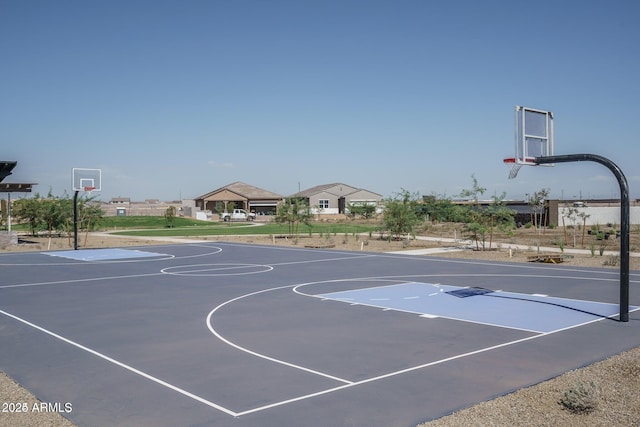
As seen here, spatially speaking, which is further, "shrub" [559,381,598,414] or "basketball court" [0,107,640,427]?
"basketball court" [0,107,640,427]

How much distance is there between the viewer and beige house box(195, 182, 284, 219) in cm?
8862

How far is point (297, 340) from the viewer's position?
1049cm

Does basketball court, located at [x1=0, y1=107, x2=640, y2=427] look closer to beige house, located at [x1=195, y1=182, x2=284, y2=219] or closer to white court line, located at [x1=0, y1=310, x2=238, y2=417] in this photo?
white court line, located at [x1=0, y1=310, x2=238, y2=417]

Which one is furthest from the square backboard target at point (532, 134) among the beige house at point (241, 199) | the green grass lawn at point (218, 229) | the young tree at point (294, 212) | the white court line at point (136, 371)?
the beige house at point (241, 199)

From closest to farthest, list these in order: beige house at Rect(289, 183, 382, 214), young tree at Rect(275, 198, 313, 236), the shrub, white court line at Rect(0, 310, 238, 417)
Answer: the shrub
white court line at Rect(0, 310, 238, 417)
young tree at Rect(275, 198, 313, 236)
beige house at Rect(289, 183, 382, 214)

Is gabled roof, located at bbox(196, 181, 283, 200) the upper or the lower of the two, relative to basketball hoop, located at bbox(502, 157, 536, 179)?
upper

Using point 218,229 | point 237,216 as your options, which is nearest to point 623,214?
point 218,229

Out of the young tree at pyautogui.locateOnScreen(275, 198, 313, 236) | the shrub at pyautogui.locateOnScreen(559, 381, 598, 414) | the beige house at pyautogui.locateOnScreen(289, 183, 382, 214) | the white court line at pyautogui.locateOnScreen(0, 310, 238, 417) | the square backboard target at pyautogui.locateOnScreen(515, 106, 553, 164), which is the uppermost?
the beige house at pyautogui.locateOnScreen(289, 183, 382, 214)

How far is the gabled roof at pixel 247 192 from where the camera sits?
294 ft

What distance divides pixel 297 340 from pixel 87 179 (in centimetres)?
2669

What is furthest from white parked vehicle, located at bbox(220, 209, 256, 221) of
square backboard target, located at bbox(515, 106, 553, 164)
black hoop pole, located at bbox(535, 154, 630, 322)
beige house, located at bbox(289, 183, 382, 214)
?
black hoop pole, located at bbox(535, 154, 630, 322)

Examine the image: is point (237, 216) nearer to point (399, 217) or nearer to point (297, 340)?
point (399, 217)

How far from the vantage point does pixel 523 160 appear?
41.7 feet

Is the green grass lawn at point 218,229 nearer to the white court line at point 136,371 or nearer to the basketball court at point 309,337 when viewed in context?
the basketball court at point 309,337
